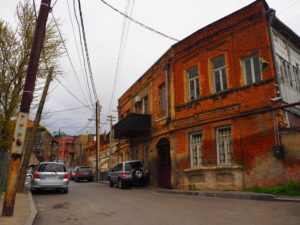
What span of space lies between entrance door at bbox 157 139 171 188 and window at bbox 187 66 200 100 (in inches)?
145

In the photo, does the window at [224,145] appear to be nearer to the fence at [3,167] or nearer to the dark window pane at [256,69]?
the dark window pane at [256,69]

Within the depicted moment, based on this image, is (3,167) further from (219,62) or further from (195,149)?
(219,62)

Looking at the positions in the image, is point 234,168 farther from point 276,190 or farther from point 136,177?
point 136,177

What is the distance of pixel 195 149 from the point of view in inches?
578

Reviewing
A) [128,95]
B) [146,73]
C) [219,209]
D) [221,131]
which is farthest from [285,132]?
[128,95]

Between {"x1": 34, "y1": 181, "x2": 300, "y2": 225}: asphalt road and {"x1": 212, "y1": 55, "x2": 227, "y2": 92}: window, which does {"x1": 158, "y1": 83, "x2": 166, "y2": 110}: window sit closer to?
{"x1": 212, "y1": 55, "x2": 227, "y2": 92}: window

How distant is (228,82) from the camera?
1324 centimetres

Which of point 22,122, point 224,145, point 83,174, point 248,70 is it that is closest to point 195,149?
point 224,145

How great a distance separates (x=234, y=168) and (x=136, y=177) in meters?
7.83

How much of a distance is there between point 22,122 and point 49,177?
24.2ft

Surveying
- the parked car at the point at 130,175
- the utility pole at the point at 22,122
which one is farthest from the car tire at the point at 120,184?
the utility pole at the point at 22,122

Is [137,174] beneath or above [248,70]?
beneath

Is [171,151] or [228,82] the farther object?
[171,151]

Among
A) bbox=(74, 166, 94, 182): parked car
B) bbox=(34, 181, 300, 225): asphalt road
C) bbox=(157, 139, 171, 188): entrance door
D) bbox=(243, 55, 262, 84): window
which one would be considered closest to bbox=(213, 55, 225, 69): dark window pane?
bbox=(243, 55, 262, 84): window
